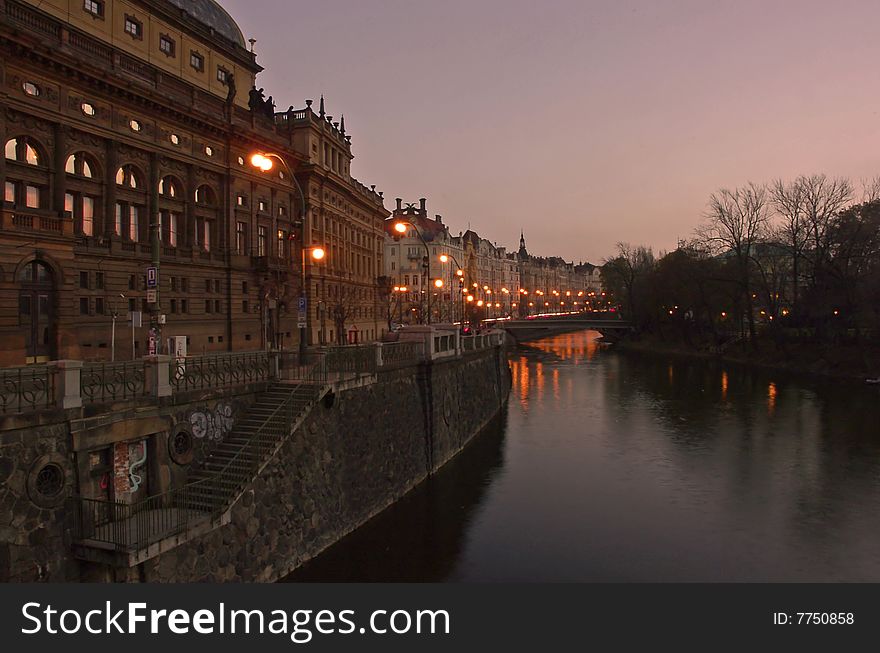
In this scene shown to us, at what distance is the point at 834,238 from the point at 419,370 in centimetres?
5336

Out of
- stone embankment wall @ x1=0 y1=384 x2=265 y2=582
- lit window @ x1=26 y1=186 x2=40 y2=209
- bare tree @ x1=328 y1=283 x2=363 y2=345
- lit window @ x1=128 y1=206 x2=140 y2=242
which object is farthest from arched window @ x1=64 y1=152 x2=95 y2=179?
bare tree @ x1=328 y1=283 x2=363 y2=345

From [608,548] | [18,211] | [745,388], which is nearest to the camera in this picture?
[608,548]

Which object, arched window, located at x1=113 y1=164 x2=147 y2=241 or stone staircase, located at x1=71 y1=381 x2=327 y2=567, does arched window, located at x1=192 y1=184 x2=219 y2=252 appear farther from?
stone staircase, located at x1=71 y1=381 x2=327 y2=567

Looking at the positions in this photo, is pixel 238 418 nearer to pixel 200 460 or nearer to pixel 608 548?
pixel 200 460

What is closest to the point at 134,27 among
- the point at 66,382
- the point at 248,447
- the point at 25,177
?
the point at 25,177

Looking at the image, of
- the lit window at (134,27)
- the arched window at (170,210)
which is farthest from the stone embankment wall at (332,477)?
the lit window at (134,27)

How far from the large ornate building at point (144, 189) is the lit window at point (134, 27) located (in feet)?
0.31

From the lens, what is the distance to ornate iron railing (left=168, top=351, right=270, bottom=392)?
15.9 meters

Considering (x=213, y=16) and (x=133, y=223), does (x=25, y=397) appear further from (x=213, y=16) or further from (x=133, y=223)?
(x=213, y=16)

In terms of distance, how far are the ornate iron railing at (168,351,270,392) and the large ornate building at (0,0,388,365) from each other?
2.06 m

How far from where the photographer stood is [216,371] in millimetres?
16594

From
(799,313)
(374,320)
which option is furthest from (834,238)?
(374,320)

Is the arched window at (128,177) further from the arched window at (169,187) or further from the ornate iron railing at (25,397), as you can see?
the ornate iron railing at (25,397)

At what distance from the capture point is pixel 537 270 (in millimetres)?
197875
